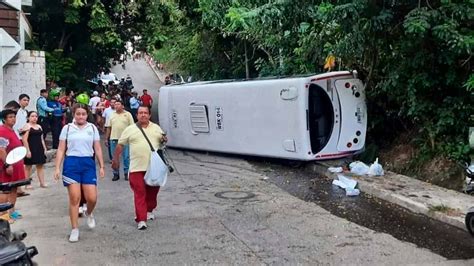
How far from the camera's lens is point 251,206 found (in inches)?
335

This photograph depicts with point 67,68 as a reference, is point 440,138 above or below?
below

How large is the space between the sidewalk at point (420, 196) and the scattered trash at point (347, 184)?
157 millimetres

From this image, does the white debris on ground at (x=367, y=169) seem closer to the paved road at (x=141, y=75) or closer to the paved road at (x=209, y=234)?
the paved road at (x=209, y=234)

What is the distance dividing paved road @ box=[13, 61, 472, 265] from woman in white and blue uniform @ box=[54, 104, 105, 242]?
477mm

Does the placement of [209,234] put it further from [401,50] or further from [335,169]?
[401,50]

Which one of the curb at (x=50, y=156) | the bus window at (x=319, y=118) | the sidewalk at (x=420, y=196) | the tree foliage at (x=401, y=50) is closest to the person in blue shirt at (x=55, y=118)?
the curb at (x=50, y=156)

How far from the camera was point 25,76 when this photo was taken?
16.5 m

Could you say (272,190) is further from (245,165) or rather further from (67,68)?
(67,68)

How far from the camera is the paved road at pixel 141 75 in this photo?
44562mm

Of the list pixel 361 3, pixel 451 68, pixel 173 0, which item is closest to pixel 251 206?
pixel 361 3

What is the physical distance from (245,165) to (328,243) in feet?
21.8

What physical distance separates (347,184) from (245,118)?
394cm

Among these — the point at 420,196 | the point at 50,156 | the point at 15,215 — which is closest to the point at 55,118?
the point at 50,156

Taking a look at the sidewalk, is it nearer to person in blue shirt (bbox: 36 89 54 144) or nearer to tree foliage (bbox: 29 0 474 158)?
tree foliage (bbox: 29 0 474 158)
